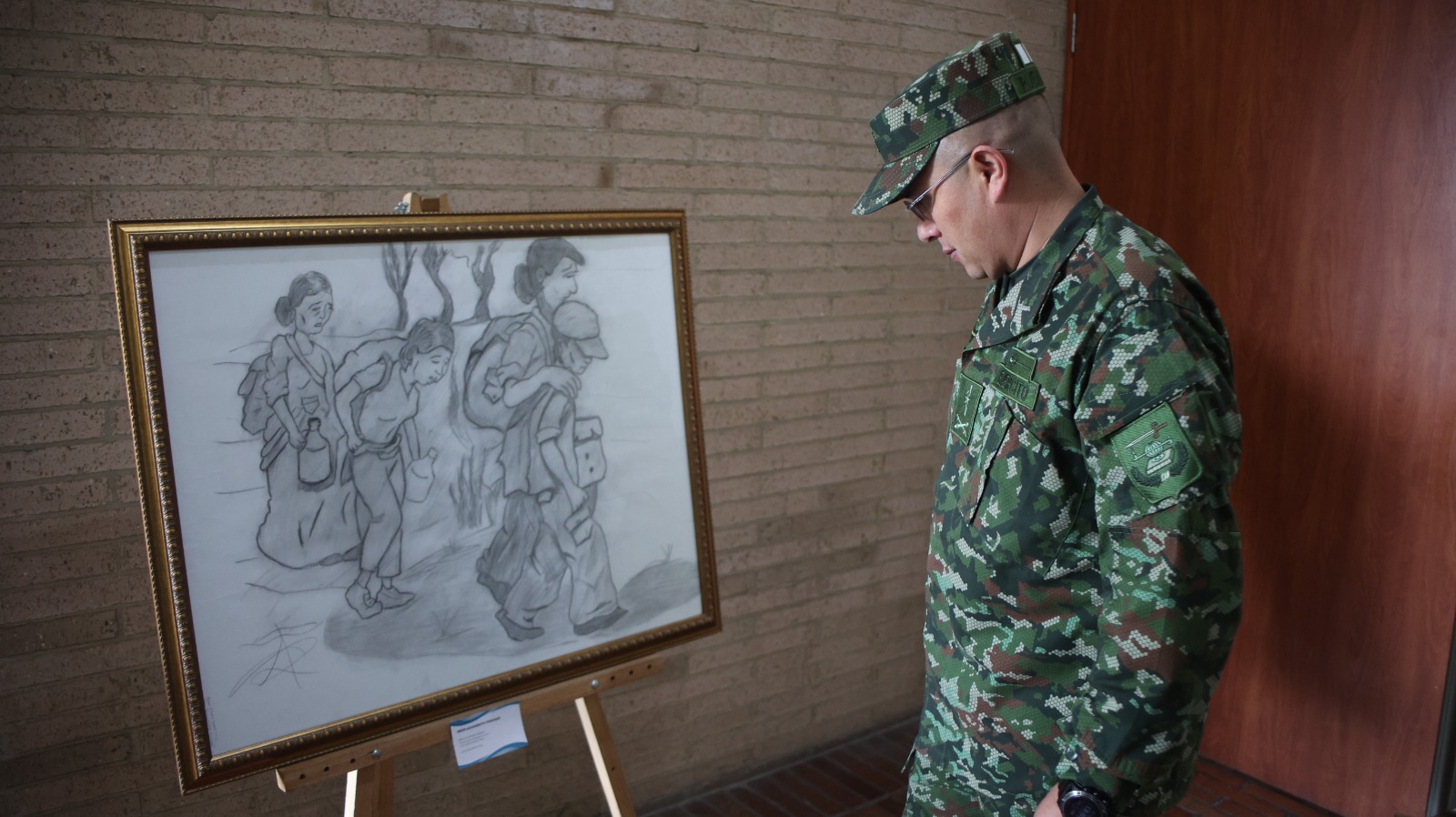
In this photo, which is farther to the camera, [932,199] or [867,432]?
[867,432]

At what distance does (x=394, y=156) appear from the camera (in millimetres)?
2424

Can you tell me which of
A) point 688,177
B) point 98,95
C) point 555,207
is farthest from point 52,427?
point 688,177

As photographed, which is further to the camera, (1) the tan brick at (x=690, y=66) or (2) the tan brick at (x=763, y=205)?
(2) the tan brick at (x=763, y=205)

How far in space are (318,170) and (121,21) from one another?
458mm

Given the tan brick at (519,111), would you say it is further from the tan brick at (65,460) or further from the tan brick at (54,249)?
the tan brick at (65,460)

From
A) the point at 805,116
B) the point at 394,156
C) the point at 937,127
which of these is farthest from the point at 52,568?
the point at 805,116

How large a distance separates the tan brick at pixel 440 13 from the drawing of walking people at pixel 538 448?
801 mm

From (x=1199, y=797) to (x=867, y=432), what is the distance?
146 cm

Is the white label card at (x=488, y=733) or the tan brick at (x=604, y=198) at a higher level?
the tan brick at (x=604, y=198)

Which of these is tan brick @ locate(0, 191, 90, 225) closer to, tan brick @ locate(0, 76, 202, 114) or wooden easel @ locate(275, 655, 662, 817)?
tan brick @ locate(0, 76, 202, 114)

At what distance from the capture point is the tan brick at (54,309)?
2037mm

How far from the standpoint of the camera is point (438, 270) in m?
1.88

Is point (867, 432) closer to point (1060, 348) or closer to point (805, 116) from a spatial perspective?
point (805, 116)

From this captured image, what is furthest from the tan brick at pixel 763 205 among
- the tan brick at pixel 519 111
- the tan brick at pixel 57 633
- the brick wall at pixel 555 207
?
the tan brick at pixel 57 633
